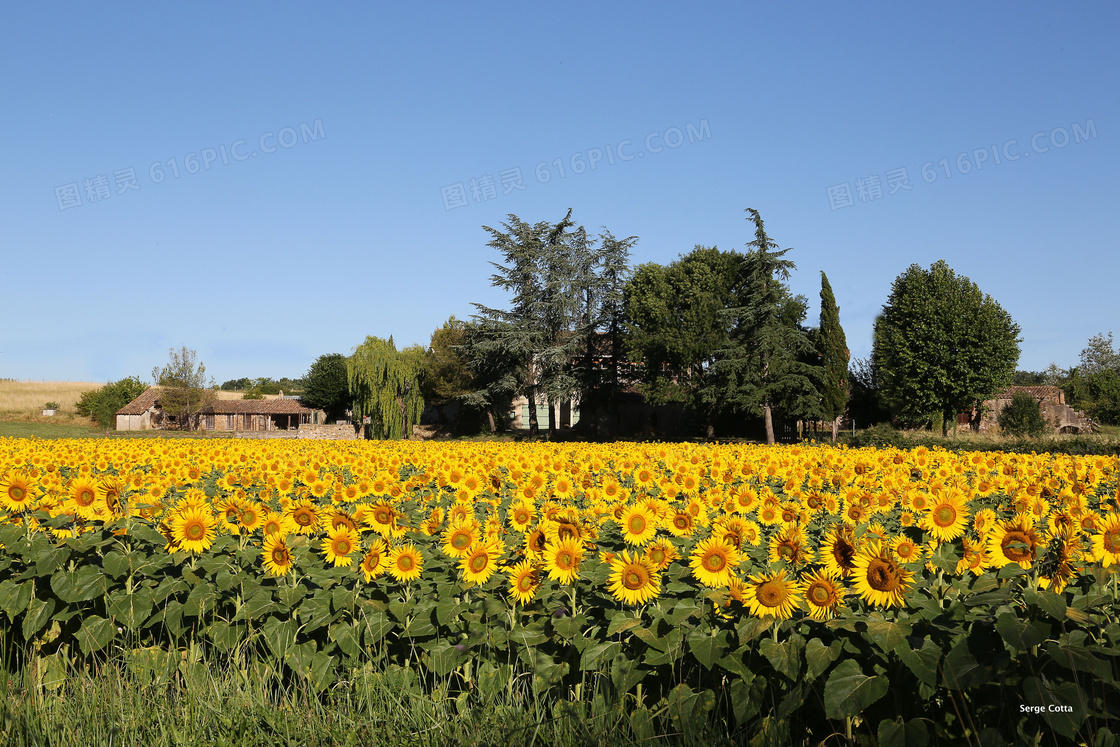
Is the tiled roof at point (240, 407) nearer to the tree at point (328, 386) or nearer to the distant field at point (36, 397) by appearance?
the tree at point (328, 386)

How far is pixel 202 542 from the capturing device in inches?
182

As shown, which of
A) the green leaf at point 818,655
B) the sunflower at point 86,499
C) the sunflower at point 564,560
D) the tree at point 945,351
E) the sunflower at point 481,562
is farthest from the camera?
the tree at point 945,351

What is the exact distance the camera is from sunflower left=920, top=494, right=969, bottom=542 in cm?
394

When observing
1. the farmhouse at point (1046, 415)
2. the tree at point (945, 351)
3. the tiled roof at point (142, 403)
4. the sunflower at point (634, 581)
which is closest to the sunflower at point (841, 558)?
the sunflower at point (634, 581)

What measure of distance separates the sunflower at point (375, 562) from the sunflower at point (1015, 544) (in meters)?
2.99

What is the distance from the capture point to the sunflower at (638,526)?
427cm

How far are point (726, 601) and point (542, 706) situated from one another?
1001mm

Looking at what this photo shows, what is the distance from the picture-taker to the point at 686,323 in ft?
142

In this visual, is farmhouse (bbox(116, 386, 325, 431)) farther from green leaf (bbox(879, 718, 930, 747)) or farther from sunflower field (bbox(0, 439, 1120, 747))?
green leaf (bbox(879, 718, 930, 747))

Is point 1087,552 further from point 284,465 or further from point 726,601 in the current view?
point 284,465

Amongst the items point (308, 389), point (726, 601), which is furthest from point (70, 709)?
point (308, 389)

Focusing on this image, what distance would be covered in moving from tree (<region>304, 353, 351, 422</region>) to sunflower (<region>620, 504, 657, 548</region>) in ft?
232

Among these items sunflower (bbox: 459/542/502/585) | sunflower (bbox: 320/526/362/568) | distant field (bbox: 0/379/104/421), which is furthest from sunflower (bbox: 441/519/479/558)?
distant field (bbox: 0/379/104/421)

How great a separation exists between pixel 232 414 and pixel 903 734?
269 feet
